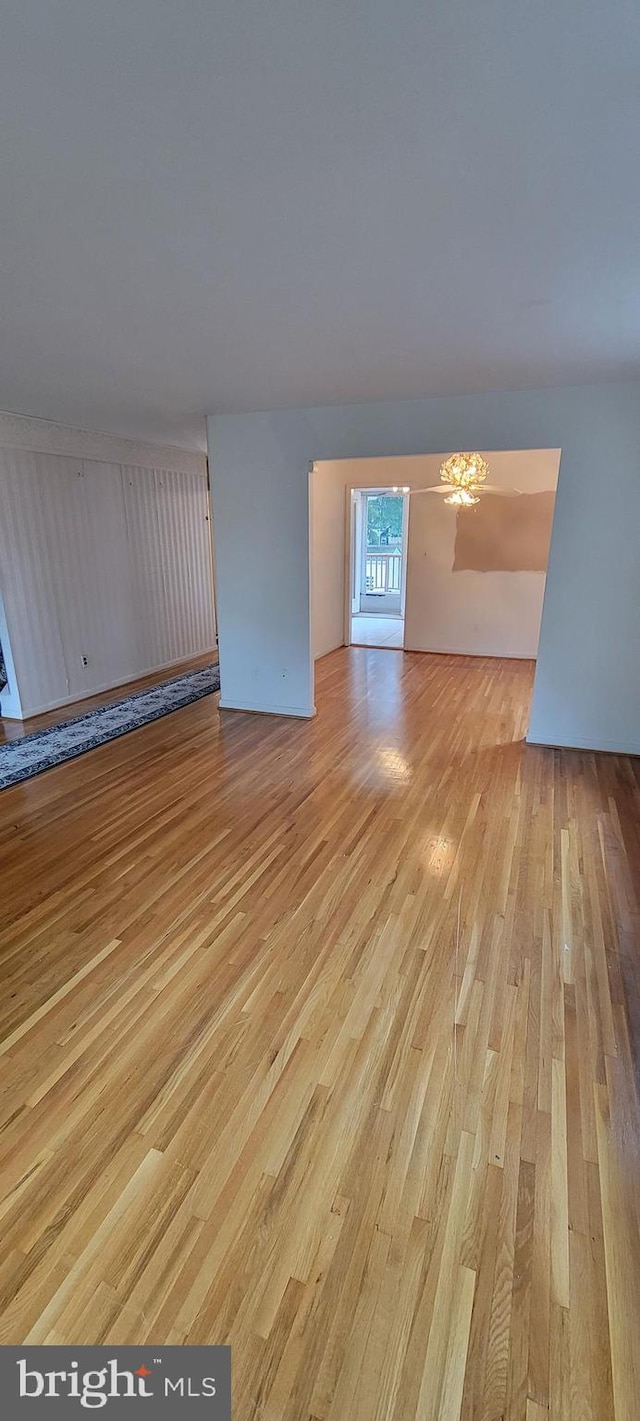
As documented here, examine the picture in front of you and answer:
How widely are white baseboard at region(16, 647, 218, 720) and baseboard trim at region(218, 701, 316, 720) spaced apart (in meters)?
1.45

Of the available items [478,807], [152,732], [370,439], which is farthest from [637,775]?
[152,732]

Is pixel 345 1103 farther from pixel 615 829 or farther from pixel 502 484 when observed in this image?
pixel 502 484

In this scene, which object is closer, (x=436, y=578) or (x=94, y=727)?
(x=94, y=727)

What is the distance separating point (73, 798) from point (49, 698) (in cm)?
222

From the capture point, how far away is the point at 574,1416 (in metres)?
1.08

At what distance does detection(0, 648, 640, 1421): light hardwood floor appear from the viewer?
1.19m

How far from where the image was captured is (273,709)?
17.3ft

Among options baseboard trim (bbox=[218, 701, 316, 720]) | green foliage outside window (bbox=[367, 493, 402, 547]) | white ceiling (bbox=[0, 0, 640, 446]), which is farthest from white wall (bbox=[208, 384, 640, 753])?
green foliage outside window (bbox=[367, 493, 402, 547])

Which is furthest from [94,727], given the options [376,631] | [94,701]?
[376,631]

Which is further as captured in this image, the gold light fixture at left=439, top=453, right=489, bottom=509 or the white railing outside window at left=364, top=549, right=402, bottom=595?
the white railing outside window at left=364, top=549, right=402, bottom=595

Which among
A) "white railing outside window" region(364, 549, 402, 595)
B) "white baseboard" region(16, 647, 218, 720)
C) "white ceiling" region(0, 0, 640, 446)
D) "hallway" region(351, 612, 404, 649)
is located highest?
"white ceiling" region(0, 0, 640, 446)

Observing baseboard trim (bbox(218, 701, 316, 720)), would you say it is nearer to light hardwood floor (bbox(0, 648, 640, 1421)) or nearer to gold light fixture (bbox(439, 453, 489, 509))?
light hardwood floor (bbox(0, 648, 640, 1421))

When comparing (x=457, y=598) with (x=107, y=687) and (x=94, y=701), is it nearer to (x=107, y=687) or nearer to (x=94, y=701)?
(x=107, y=687)

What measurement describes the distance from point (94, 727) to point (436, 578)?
459 centimetres
